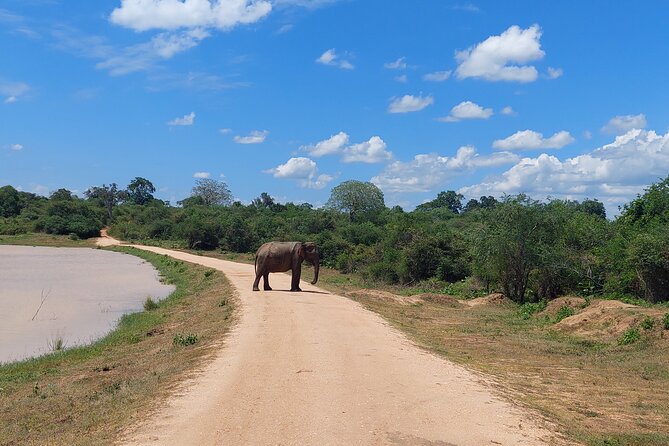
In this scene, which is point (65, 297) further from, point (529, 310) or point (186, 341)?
point (529, 310)

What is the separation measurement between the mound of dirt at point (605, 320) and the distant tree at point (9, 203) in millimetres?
103519

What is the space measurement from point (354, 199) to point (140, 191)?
264 feet

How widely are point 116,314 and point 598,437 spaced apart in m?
22.1

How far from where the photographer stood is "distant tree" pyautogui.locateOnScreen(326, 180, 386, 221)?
9675 centimetres

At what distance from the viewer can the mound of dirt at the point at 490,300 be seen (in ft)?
92.3

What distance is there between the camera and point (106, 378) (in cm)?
1290

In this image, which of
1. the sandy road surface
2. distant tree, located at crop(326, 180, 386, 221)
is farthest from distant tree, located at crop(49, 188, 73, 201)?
the sandy road surface

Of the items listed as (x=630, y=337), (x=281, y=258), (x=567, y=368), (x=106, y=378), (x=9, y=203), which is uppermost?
(x=9, y=203)

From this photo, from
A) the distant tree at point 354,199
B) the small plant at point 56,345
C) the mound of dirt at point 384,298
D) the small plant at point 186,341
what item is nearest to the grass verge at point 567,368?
the mound of dirt at point 384,298

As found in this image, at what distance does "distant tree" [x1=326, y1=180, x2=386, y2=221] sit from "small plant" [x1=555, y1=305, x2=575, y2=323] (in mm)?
74607

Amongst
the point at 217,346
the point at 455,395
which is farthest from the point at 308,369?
the point at 217,346

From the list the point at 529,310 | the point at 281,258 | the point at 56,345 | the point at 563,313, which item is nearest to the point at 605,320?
the point at 563,313

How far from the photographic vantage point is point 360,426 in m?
7.45

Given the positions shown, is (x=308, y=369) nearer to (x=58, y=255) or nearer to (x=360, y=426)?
(x=360, y=426)
